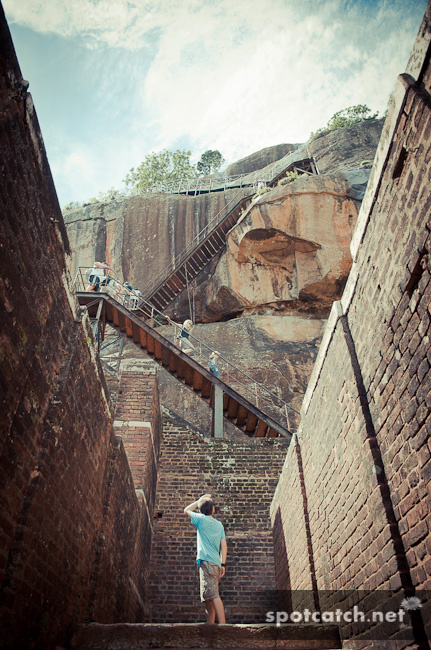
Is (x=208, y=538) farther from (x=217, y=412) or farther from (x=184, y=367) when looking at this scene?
(x=184, y=367)

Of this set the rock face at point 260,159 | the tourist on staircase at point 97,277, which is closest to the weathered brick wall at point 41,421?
the tourist on staircase at point 97,277

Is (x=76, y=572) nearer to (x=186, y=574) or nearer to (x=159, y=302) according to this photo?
(x=186, y=574)

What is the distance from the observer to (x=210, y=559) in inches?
185

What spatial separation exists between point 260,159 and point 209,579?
96.9 ft

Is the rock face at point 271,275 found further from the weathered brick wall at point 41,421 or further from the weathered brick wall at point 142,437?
the weathered brick wall at point 41,421

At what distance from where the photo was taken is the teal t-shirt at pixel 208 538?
4.73 metres

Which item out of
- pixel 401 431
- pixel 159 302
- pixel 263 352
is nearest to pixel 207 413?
pixel 263 352

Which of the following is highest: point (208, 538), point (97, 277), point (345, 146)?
point (345, 146)

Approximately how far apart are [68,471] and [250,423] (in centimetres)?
758

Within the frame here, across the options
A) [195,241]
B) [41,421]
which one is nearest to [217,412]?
[41,421]

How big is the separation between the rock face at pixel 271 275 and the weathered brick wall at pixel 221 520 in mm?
4837

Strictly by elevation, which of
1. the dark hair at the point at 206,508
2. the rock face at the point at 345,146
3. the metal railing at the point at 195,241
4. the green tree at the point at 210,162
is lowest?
the dark hair at the point at 206,508

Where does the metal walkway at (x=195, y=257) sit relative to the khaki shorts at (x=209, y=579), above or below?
above

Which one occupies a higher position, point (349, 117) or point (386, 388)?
point (349, 117)
